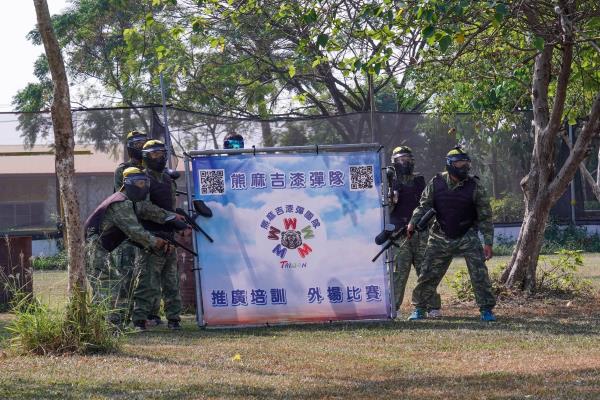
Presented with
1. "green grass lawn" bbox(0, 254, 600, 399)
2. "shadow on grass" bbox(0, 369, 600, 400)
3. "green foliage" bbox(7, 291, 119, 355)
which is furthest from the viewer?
"green foliage" bbox(7, 291, 119, 355)

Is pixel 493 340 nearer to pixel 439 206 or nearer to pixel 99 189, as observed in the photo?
pixel 439 206

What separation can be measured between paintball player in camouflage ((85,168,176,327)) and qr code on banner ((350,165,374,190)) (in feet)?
6.16

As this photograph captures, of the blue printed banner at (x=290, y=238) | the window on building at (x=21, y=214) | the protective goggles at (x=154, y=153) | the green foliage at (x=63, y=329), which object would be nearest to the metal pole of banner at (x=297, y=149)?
the blue printed banner at (x=290, y=238)

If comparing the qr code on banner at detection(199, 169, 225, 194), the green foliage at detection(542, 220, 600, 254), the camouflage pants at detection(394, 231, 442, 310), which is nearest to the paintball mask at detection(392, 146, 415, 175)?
the camouflage pants at detection(394, 231, 442, 310)

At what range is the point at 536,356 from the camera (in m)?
9.07

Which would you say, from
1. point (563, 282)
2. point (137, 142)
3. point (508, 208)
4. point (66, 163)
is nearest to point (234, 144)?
point (137, 142)

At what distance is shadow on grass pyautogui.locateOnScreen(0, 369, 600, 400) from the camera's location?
7.29 m

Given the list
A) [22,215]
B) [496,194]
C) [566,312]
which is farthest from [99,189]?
[566,312]

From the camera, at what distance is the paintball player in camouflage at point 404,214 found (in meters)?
12.9

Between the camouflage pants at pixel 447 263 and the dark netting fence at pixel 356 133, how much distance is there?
4.41m

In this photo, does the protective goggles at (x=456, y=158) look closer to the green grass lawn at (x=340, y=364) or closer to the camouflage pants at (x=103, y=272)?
the green grass lawn at (x=340, y=364)

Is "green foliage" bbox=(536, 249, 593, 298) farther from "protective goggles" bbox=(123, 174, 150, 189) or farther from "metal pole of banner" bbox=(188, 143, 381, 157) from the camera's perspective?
"protective goggles" bbox=(123, 174, 150, 189)

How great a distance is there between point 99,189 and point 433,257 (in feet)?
28.9

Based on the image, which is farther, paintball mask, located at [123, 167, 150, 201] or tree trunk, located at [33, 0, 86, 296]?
paintball mask, located at [123, 167, 150, 201]
